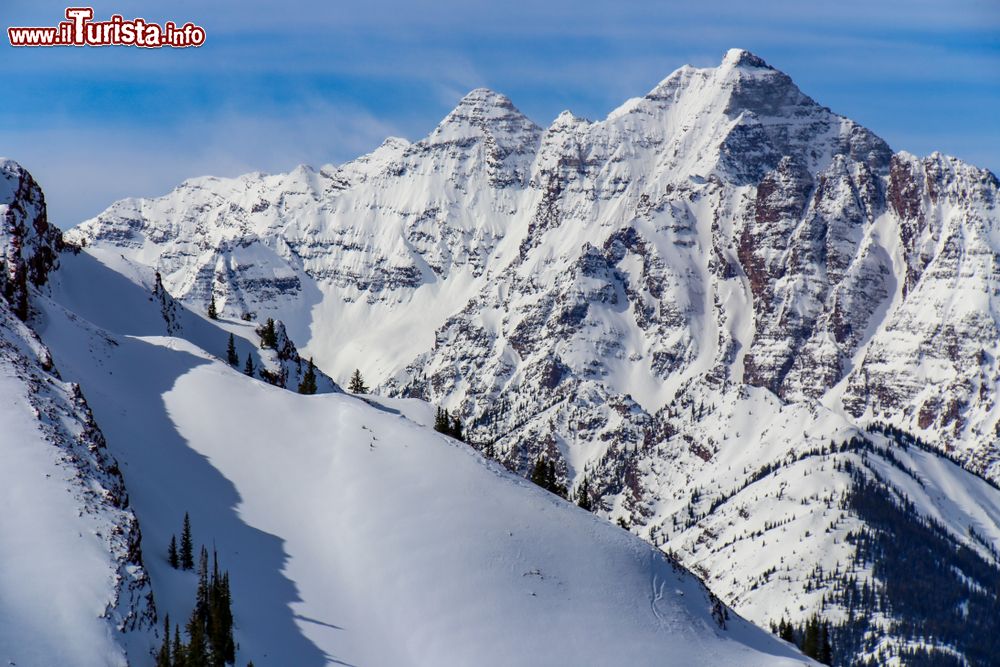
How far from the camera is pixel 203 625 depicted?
96.5m

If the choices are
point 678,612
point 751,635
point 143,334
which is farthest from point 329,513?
point 143,334

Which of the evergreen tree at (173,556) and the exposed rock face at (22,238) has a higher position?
the exposed rock face at (22,238)

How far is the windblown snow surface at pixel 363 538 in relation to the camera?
362ft

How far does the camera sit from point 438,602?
115750 mm

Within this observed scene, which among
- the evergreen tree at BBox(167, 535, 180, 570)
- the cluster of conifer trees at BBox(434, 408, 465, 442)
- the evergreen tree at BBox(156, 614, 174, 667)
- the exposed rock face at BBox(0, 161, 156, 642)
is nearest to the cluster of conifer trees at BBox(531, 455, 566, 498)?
the cluster of conifer trees at BBox(434, 408, 465, 442)

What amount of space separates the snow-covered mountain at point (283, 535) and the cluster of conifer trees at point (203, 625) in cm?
147

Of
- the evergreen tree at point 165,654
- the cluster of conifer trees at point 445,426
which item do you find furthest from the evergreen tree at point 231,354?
the evergreen tree at point 165,654

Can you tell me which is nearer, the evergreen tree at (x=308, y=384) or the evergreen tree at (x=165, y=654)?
the evergreen tree at (x=165, y=654)

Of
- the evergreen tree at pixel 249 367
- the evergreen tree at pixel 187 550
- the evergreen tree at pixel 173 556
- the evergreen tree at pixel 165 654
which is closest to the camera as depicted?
the evergreen tree at pixel 165 654

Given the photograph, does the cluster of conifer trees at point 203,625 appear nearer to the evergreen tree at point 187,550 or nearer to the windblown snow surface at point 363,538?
the evergreen tree at point 187,550

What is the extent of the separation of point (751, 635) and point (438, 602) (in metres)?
38.7

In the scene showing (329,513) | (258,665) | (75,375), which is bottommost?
(258,665)

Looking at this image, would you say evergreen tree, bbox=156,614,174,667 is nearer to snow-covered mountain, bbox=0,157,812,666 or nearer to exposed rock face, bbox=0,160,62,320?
snow-covered mountain, bbox=0,157,812,666

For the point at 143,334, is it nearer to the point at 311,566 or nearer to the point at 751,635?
the point at 311,566
